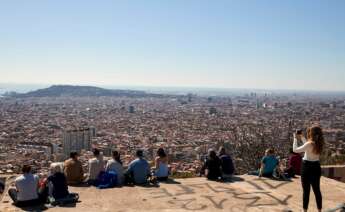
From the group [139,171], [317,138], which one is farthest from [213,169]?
[317,138]

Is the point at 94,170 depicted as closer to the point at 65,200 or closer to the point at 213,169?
the point at 65,200

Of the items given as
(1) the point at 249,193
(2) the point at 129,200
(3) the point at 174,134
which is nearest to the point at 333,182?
(1) the point at 249,193

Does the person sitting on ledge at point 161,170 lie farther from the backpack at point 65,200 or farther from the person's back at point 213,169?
the backpack at point 65,200

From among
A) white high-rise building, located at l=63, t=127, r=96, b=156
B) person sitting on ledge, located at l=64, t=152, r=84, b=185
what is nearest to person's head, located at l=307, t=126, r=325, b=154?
person sitting on ledge, located at l=64, t=152, r=84, b=185

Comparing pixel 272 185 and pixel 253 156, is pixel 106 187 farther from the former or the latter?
pixel 253 156

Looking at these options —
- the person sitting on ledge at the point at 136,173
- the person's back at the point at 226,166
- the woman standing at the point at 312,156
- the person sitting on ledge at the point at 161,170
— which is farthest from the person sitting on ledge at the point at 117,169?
the woman standing at the point at 312,156
